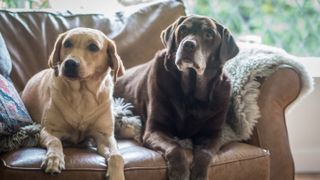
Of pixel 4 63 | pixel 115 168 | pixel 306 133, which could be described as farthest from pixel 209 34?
pixel 306 133

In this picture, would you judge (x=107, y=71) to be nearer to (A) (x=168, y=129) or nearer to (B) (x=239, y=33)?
(A) (x=168, y=129)

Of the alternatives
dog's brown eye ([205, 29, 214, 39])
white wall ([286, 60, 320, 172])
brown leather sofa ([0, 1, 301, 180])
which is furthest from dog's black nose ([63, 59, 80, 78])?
white wall ([286, 60, 320, 172])

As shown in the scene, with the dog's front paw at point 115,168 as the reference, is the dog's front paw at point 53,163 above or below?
above

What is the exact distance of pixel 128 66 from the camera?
7.98 ft

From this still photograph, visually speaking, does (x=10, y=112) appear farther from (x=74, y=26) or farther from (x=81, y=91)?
(x=74, y=26)

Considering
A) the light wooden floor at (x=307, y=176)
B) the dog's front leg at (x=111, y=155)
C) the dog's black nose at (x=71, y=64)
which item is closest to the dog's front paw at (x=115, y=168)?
the dog's front leg at (x=111, y=155)

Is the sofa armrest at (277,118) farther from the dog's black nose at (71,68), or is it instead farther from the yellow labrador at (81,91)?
the dog's black nose at (71,68)

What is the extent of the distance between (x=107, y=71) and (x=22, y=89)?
2.00 feet

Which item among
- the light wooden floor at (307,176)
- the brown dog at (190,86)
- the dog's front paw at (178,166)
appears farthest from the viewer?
the light wooden floor at (307,176)

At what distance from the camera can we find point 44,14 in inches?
95.8

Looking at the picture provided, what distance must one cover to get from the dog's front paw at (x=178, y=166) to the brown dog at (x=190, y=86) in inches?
4.5

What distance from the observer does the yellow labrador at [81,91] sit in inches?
68.5

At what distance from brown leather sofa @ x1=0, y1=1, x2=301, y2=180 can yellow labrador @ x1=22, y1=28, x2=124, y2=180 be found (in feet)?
0.36

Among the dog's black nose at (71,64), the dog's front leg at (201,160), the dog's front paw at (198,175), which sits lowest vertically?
the dog's front paw at (198,175)
